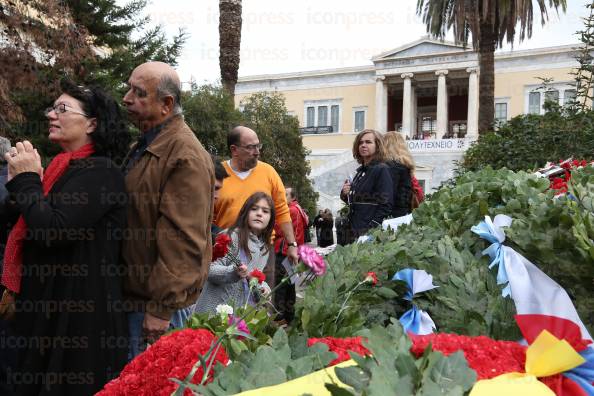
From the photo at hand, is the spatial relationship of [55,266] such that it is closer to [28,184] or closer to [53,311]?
[53,311]

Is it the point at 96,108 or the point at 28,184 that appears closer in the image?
the point at 28,184

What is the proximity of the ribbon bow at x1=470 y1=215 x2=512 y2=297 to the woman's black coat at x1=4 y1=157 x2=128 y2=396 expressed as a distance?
1.44 m

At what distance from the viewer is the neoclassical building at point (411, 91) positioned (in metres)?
42.9

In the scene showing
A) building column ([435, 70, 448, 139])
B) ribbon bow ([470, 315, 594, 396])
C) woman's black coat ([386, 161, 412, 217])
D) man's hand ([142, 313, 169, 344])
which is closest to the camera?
ribbon bow ([470, 315, 594, 396])

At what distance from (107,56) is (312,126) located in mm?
36736

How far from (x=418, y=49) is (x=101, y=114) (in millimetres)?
46125

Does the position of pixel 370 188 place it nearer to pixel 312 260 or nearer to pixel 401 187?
pixel 401 187

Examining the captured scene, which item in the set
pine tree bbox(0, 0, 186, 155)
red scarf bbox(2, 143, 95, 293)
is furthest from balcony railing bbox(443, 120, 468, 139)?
red scarf bbox(2, 143, 95, 293)

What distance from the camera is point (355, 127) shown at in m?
48.4

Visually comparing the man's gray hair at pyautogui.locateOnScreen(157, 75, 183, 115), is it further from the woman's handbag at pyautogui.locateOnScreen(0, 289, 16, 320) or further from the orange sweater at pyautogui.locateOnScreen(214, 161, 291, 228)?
the orange sweater at pyautogui.locateOnScreen(214, 161, 291, 228)

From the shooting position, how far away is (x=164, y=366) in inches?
48.9

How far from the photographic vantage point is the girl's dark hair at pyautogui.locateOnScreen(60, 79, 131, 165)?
2.61 meters

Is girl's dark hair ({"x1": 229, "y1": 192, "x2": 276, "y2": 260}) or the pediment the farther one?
the pediment

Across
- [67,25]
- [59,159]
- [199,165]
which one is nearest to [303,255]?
[199,165]
